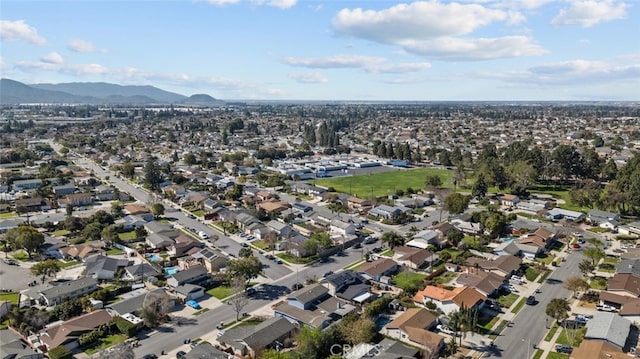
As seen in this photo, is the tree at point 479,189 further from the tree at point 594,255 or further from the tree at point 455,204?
the tree at point 594,255

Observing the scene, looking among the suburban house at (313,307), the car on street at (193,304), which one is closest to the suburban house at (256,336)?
the suburban house at (313,307)

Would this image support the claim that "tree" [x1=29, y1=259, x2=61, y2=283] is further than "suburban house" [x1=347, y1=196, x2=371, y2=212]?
No

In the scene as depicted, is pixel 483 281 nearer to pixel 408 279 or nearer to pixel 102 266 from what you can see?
pixel 408 279

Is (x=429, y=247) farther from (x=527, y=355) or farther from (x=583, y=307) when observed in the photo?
(x=527, y=355)

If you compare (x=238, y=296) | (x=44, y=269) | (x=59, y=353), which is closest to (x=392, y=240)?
(x=238, y=296)

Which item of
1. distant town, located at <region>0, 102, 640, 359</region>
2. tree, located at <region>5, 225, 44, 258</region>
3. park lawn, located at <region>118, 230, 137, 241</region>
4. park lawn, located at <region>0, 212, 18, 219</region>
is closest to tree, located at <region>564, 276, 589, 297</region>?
distant town, located at <region>0, 102, 640, 359</region>

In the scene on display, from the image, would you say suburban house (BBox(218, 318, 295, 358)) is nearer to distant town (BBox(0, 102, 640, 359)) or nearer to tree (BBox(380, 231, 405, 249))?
distant town (BBox(0, 102, 640, 359))
